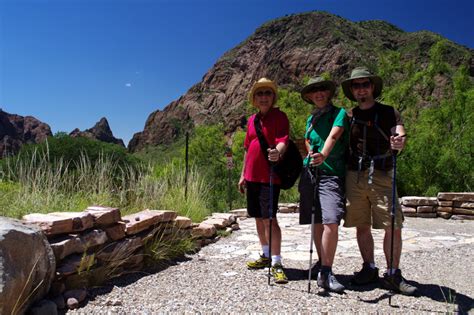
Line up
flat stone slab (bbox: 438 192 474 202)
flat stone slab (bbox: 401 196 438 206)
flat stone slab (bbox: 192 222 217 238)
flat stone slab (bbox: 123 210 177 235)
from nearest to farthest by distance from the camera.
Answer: flat stone slab (bbox: 123 210 177 235), flat stone slab (bbox: 192 222 217 238), flat stone slab (bbox: 438 192 474 202), flat stone slab (bbox: 401 196 438 206)

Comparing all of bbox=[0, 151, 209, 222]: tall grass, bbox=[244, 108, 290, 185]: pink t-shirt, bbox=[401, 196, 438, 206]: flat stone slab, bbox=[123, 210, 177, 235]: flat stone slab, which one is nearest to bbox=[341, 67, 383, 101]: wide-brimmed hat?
bbox=[244, 108, 290, 185]: pink t-shirt

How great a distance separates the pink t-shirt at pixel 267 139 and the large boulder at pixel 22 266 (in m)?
2.01

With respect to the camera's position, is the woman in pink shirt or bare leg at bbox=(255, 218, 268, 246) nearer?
the woman in pink shirt

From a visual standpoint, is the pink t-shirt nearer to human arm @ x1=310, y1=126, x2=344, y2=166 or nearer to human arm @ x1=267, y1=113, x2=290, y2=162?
human arm @ x1=267, y1=113, x2=290, y2=162

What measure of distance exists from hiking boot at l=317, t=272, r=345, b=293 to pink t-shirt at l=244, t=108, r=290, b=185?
100 centimetres

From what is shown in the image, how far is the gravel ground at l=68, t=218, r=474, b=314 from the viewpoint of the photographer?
316 cm

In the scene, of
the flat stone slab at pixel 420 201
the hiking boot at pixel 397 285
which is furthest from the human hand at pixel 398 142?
the flat stone slab at pixel 420 201

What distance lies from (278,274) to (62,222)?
6.80 ft

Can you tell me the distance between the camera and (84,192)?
568 cm

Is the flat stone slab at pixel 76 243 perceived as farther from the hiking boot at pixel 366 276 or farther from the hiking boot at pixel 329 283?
the hiking boot at pixel 366 276

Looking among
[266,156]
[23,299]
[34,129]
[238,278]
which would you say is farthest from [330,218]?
[34,129]

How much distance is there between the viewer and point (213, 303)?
332cm

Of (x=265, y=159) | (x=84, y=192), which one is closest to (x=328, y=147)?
(x=265, y=159)

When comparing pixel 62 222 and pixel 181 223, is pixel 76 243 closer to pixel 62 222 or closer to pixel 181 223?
pixel 62 222
